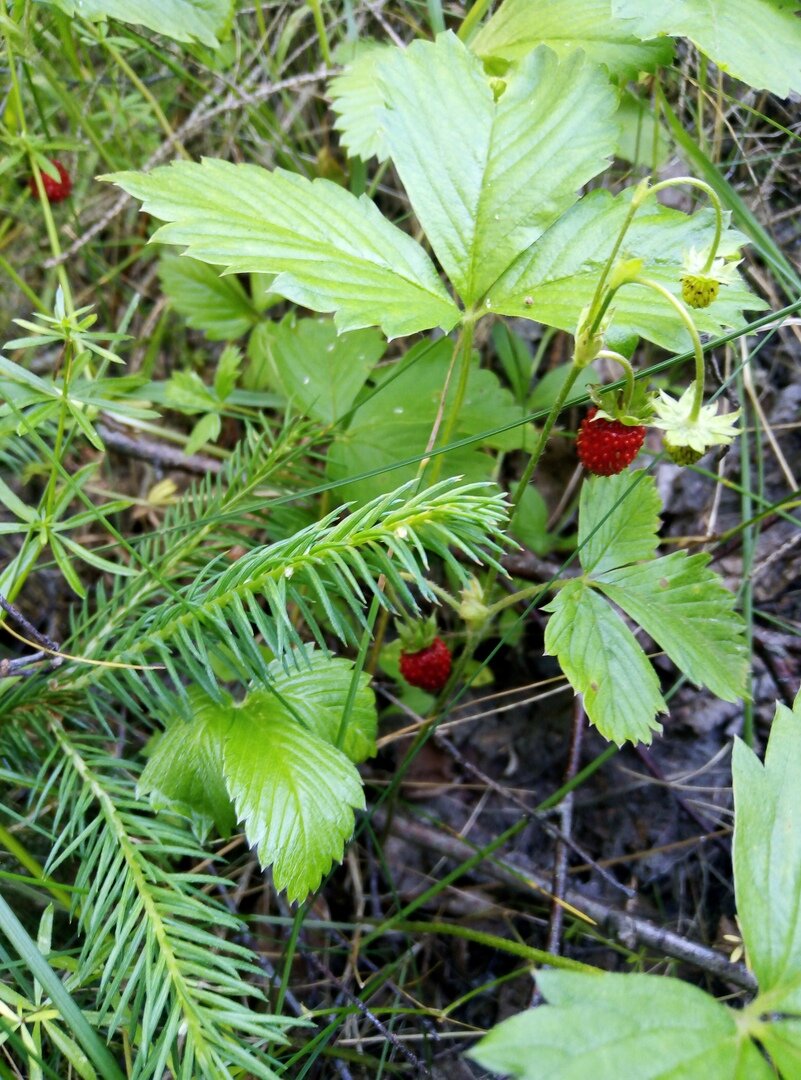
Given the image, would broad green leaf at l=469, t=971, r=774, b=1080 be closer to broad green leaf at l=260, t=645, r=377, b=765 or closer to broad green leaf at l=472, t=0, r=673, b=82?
broad green leaf at l=260, t=645, r=377, b=765

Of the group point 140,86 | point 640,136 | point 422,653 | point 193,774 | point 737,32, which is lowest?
point 193,774

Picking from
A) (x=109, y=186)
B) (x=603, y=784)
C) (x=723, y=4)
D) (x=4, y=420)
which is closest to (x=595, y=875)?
(x=603, y=784)

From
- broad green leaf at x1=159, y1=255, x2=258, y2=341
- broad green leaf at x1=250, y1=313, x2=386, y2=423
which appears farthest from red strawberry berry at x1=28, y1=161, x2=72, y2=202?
broad green leaf at x1=250, y1=313, x2=386, y2=423

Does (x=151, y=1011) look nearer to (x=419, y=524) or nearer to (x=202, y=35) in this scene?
(x=419, y=524)

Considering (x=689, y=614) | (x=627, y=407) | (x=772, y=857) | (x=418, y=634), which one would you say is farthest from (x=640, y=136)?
(x=772, y=857)

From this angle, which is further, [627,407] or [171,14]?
[171,14]

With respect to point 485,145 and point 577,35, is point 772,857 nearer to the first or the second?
point 485,145
